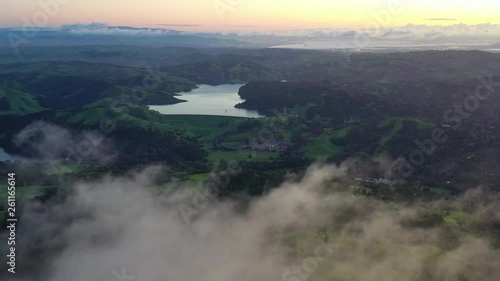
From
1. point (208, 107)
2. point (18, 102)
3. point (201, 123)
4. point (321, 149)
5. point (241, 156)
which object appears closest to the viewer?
point (241, 156)

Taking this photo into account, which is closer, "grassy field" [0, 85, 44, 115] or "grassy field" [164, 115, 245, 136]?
"grassy field" [164, 115, 245, 136]

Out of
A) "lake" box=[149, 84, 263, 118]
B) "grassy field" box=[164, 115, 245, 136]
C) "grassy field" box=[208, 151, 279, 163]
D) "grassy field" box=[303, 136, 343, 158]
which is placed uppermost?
"grassy field" box=[303, 136, 343, 158]

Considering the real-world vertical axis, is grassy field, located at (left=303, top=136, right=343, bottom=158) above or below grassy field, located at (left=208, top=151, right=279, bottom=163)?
above

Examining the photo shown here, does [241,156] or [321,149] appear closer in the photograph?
[241,156]

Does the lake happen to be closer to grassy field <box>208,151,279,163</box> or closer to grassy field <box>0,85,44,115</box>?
grassy field <box>0,85,44,115</box>

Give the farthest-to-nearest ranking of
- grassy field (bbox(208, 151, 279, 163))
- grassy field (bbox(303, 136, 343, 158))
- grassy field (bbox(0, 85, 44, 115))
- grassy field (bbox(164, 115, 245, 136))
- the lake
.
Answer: the lake < grassy field (bbox(0, 85, 44, 115)) < grassy field (bbox(164, 115, 245, 136)) < grassy field (bbox(303, 136, 343, 158)) < grassy field (bbox(208, 151, 279, 163))

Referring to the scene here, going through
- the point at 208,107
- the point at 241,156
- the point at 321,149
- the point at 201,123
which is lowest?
the point at 208,107

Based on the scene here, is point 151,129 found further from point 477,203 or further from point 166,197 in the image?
point 477,203

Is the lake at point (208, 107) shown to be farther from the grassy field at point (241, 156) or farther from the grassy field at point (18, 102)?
the grassy field at point (241, 156)

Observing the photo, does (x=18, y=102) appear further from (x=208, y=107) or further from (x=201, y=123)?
(x=201, y=123)

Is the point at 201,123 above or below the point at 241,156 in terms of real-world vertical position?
below

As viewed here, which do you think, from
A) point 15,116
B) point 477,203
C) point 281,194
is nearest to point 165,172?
point 281,194

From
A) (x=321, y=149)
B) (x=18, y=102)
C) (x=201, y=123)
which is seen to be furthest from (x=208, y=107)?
(x=321, y=149)

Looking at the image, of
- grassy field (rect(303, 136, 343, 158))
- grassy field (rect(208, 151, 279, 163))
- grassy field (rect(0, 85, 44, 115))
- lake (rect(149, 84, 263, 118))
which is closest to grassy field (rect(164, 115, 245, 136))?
lake (rect(149, 84, 263, 118))
